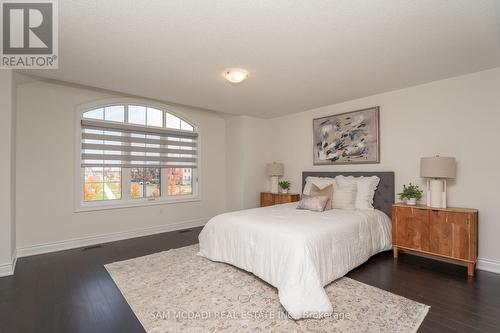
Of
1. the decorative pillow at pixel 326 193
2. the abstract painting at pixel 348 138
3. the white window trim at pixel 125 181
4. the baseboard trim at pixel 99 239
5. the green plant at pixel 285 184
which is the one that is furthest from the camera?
the green plant at pixel 285 184

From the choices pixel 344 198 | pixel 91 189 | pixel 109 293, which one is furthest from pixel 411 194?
pixel 91 189

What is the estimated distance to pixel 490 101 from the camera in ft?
9.66

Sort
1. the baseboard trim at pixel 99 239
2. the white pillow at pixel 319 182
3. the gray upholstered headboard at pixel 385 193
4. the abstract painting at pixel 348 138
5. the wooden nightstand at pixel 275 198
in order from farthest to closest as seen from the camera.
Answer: the wooden nightstand at pixel 275 198, the white pillow at pixel 319 182, the abstract painting at pixel 348 138, the gray upholstered headboard at pixel 385 193, the baseboard trim at pixel 99 239

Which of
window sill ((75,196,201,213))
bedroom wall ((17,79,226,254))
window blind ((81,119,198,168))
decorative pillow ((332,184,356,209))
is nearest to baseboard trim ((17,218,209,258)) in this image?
bedroom wall ((17,79,226,254))

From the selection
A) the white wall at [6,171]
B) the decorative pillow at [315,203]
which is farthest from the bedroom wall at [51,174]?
the decorative pillow at [315,203]

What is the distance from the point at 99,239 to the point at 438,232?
491 cm

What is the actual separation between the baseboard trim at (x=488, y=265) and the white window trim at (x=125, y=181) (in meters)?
4.59

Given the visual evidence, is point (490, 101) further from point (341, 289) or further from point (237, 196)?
point (237, 196)

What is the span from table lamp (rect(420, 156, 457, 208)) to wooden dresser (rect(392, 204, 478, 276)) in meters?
0.16

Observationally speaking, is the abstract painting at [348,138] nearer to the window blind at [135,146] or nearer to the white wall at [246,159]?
the white wall at [246,159]

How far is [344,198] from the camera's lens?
3604mm

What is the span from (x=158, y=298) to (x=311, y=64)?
2.93 meters

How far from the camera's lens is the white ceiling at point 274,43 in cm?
184

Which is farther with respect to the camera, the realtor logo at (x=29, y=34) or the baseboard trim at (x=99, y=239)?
the baseboard trim at (x=99, y=239)
